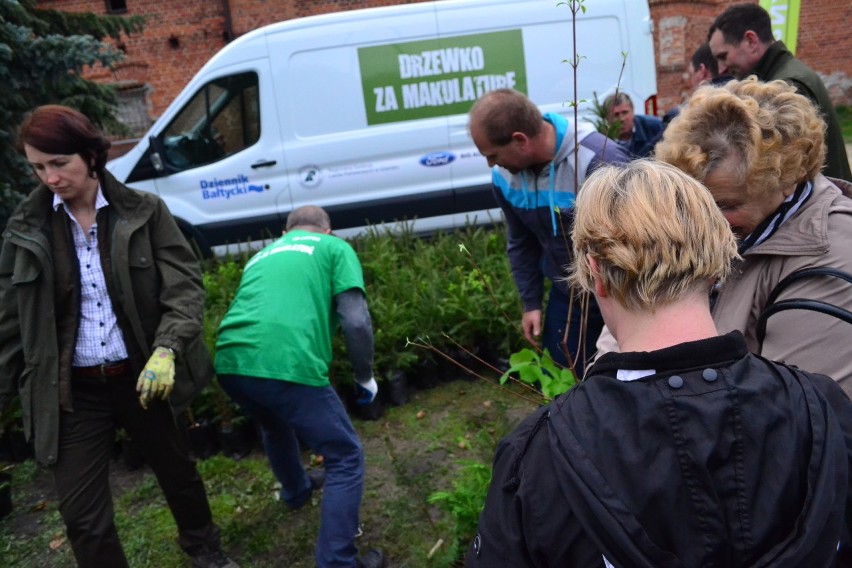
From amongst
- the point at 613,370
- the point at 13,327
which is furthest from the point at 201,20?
the point at 613,370

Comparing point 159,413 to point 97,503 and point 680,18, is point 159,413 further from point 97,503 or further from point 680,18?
point 680,18

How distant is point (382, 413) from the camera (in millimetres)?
4500

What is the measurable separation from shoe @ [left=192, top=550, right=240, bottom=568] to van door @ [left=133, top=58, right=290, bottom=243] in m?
4.37

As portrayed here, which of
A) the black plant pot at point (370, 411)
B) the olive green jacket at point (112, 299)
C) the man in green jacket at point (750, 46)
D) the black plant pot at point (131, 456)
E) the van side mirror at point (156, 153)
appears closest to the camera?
the olive green jacket at point (112, 299)

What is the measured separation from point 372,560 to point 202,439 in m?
1.59

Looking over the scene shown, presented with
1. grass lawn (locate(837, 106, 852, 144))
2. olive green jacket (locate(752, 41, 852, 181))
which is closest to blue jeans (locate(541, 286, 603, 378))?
olive green jacket (locate(752, 41, 852, 181))

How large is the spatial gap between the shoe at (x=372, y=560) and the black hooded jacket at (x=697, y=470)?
84.4 inches

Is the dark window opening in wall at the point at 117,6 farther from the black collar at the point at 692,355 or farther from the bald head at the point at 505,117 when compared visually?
the black collar at the point at 692,355

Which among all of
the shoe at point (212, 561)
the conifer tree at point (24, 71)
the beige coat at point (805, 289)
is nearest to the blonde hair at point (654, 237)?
the beige coat at point (805, 289)

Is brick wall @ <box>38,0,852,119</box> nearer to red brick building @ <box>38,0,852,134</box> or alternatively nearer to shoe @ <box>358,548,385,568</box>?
red brick building @ <box>38,0,852,134</box>

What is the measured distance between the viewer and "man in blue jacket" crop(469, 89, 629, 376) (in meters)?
2.73

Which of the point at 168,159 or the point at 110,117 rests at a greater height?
the point at 110,117

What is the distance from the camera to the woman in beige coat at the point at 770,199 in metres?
1.37

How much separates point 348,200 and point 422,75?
1.49 m
